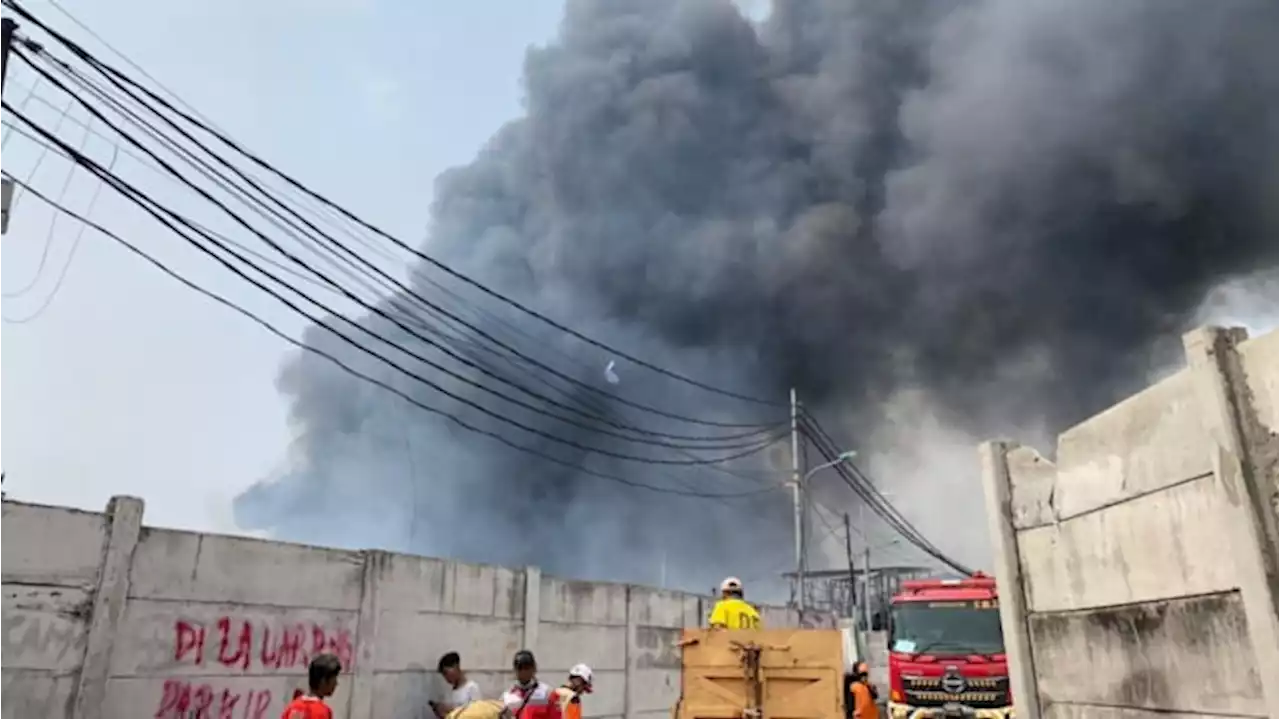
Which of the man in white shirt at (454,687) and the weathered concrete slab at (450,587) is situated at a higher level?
the weathered concrete slab at (450,587)

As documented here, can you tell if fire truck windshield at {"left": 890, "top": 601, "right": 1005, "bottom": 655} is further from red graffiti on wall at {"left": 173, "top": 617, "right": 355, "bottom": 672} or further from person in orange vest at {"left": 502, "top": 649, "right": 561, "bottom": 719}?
red graffiti on wall at {"left": 173, "top": 617, "right": 355, "bottom": 672}

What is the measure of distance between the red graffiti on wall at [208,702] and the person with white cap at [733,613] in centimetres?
408

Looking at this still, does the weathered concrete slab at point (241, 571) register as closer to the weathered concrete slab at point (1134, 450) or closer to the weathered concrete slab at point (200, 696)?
the weathered concrete slab at point (200, 696)

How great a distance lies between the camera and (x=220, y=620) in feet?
22.3

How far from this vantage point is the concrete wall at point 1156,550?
253 centimetres

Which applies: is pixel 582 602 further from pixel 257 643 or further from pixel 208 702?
pixel 208 702

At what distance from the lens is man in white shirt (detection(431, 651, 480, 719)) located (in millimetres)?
8359

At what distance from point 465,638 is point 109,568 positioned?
12.7ft

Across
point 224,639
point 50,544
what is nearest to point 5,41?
point 50,544

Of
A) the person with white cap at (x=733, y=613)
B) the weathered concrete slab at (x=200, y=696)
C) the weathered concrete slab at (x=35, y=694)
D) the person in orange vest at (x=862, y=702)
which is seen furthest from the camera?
the person in orange vest at (x=862, y=702)

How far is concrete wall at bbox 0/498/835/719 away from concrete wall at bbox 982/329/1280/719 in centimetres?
596

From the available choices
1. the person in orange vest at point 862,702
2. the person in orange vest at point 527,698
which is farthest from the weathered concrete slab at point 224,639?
the person in orange vest at point 862,702

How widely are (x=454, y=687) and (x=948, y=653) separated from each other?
855 cm

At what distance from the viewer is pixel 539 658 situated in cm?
1026
